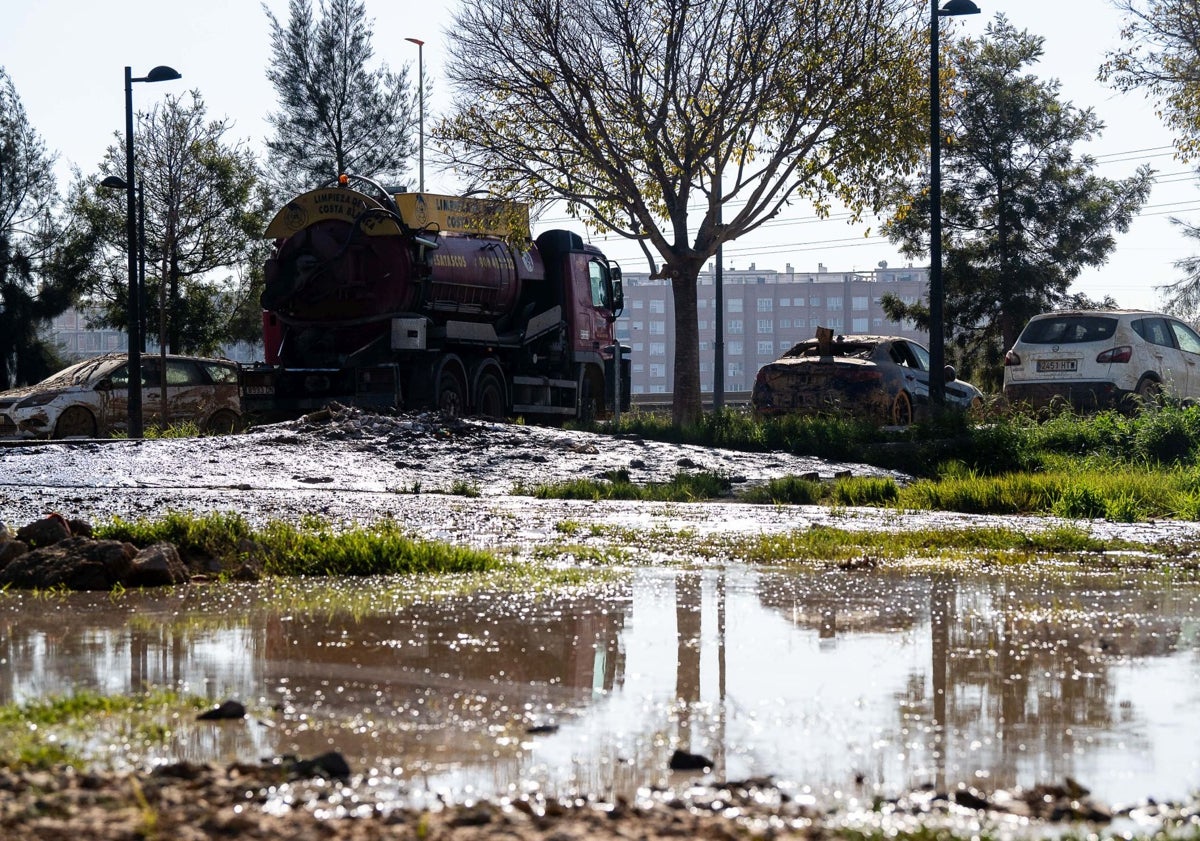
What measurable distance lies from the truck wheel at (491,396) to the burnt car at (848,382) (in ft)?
14.0

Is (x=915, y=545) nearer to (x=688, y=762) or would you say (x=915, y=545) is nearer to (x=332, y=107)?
(x=688, y=762)

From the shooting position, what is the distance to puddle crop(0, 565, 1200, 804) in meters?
3.51

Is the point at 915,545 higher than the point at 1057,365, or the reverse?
the point at 1057,365

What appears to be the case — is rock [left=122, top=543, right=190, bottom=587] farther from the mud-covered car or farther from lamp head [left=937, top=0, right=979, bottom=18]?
lamp head [left=937, top=0, right=979, bottom=18]

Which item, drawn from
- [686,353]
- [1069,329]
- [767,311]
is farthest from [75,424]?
[767,311]

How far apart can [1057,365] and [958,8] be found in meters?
5.46

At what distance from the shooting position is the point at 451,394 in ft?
69.7

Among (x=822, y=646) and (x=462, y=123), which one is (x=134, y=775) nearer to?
(x=822, y=646)

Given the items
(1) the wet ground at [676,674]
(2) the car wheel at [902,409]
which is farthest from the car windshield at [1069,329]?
(1) the wet ground at [676,674]

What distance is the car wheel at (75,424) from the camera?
74.7 ft

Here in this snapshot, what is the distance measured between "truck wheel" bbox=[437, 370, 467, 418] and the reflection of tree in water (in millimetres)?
14044

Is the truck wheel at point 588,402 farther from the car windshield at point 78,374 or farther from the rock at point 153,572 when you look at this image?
the rock at point 153,572

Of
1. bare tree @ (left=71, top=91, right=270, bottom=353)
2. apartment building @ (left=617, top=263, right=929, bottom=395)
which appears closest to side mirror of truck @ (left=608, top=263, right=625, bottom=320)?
bare tree @ (left=71, top=91, right=270, bottom=353)

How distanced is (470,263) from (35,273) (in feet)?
83.2
